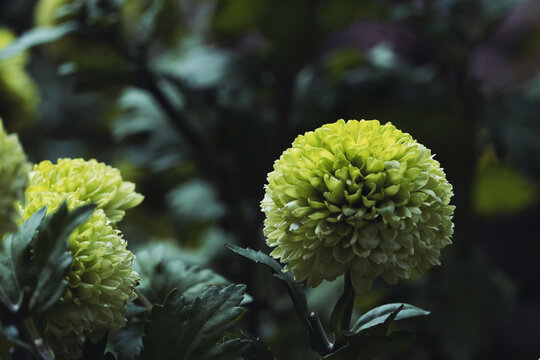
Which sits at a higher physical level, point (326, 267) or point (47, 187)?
point (47, 187)

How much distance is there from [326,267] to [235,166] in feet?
2.59

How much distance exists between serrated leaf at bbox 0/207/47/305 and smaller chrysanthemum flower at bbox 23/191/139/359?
0.02 meters

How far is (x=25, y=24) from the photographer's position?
160 centimetres

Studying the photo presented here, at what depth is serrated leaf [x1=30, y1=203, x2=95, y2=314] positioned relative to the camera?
13.2 inches

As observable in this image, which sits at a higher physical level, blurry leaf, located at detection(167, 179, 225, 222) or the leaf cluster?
blurry leaf, located at detection(167, 179, 225, 222)

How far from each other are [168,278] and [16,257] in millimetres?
146

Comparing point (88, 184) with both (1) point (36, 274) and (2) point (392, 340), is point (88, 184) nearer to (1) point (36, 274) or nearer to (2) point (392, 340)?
(1) point (36, 274)

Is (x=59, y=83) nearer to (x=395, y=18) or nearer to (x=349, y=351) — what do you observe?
(x=395, y=18)

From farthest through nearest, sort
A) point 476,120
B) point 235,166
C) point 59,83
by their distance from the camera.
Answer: point 59,83 → point 235,166 → point 476,120

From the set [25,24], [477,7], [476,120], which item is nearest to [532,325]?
[476,120]

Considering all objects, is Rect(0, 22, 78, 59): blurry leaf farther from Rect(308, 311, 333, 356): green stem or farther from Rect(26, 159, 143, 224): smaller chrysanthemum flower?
Rect(308, 311, 333, 356): green stem

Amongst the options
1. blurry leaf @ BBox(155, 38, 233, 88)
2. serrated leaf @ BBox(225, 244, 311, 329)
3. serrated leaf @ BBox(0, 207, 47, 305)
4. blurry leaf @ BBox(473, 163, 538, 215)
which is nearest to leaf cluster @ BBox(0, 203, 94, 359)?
serrated leaf @ BBox(0, 207, 47, 305)

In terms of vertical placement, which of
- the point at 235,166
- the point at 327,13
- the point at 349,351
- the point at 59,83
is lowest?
the point at 349,351

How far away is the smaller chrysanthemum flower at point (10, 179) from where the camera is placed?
0.99 feet
